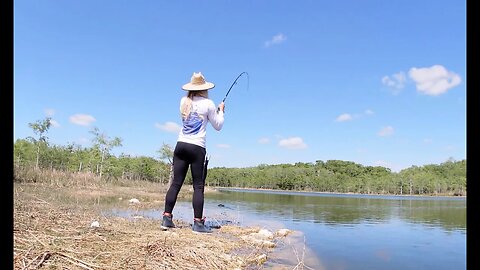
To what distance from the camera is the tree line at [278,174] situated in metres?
Result: 50.8

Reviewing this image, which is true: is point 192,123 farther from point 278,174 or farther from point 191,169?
point 278,174

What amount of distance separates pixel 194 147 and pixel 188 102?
619 millimetres

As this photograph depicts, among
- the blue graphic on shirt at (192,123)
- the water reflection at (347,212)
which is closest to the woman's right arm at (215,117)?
the blue graphic on shirt at (192,123)

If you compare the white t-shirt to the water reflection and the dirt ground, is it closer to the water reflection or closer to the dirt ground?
the dirt ground

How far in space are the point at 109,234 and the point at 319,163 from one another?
163 metres

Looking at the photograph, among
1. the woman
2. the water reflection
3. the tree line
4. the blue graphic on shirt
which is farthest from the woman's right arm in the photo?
the tree line

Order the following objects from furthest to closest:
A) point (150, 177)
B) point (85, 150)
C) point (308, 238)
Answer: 1. point (150, 177)
2. point (85, 150)
3. point (308, 238)

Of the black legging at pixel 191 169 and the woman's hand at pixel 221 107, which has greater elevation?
the woman's hand at pixel 221 107

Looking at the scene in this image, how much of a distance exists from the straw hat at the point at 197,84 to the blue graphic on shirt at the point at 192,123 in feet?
1.18

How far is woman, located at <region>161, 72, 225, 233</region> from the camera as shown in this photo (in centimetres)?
452

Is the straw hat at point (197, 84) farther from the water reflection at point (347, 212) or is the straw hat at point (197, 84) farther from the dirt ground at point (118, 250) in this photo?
the water reflection at point (347, 212)
